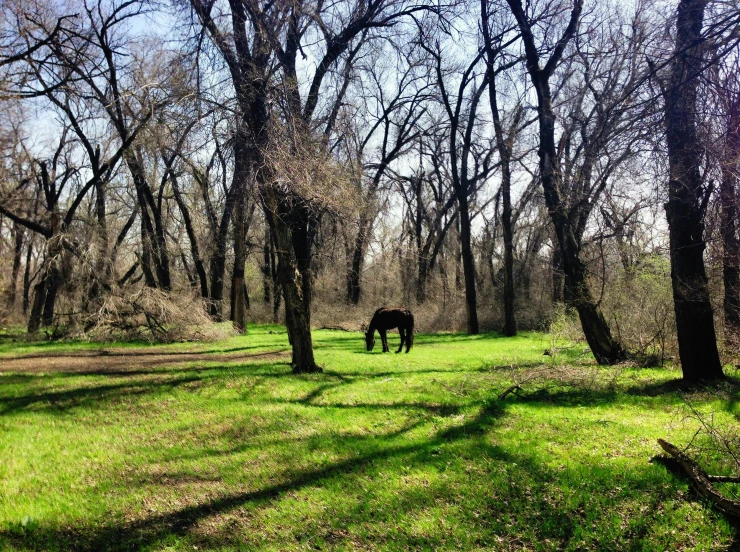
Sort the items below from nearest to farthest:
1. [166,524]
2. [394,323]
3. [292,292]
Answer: [166,524] → [292,292] → [394,323]

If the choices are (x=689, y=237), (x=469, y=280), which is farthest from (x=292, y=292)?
(x=469, y=280)

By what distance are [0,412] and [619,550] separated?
31.4 feet

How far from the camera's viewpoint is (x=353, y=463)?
653 cm

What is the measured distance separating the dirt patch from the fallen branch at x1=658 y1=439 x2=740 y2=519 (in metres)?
10.7

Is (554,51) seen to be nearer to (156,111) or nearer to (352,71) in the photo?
(352,71)

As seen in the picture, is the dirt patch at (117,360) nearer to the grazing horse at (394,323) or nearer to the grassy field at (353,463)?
the grassy field at (353,463)

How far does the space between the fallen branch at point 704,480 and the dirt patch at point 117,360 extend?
35.2ft

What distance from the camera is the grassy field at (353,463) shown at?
4.89 meters

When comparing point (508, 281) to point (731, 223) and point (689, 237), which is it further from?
point (689, 237)

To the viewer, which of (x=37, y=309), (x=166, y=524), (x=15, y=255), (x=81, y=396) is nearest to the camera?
(x=166, y=524)

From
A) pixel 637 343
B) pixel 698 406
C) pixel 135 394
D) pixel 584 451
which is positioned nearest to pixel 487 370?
pixel 637 343

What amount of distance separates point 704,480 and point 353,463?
379 centimetres

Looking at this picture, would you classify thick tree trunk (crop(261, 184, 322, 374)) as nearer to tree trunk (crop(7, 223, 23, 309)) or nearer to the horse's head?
the horse's head

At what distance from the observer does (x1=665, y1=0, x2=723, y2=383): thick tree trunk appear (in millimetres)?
9117
